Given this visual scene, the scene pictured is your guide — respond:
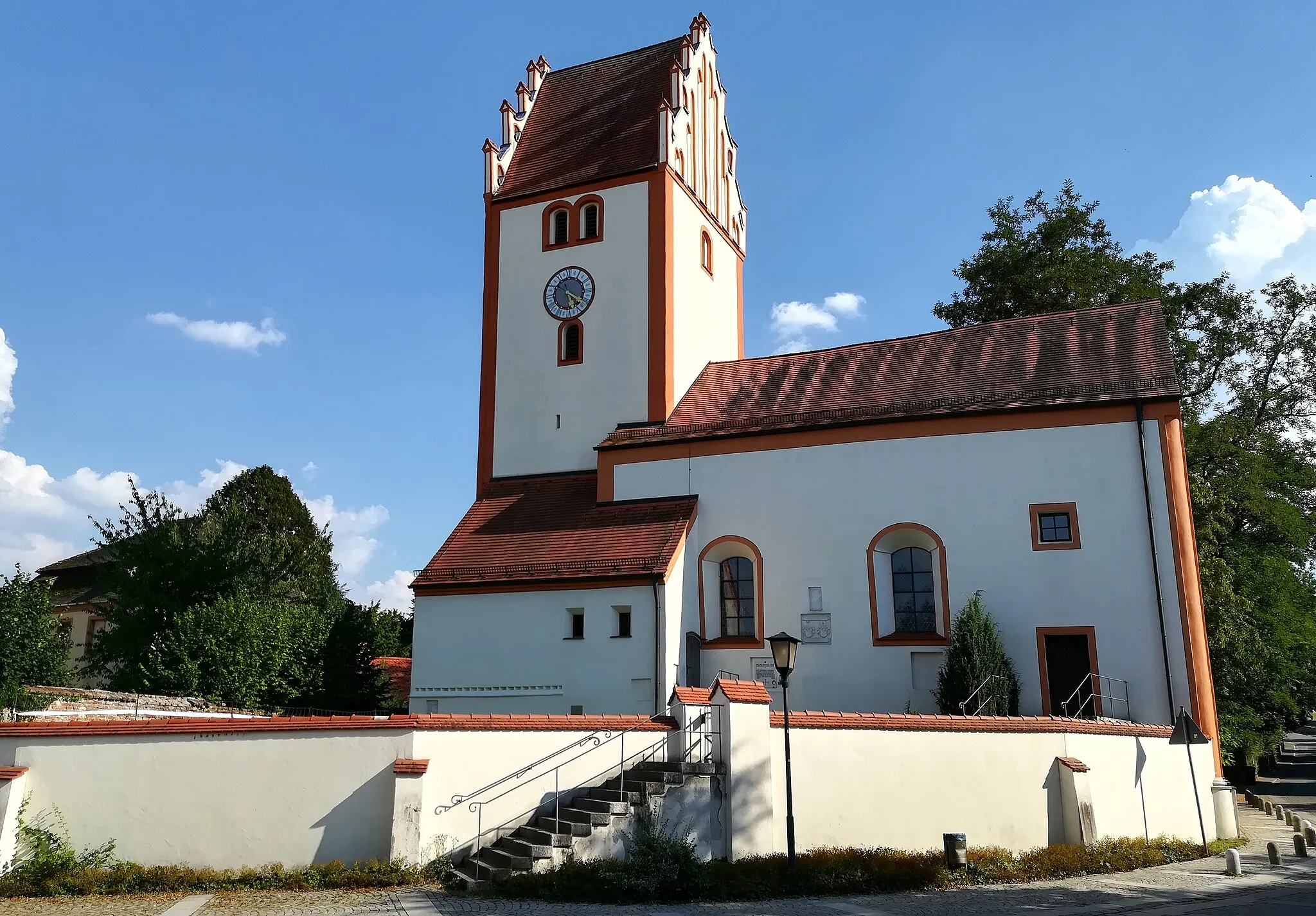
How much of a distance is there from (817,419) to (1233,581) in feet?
47.2

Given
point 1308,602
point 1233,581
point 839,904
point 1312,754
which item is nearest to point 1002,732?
point 839,904

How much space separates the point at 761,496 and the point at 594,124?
12248 mm

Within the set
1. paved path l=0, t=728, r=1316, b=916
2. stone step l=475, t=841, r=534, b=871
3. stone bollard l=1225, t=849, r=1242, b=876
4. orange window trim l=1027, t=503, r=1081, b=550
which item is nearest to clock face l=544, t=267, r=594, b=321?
orange window trim l=1027, t=503, r=1081, b=550

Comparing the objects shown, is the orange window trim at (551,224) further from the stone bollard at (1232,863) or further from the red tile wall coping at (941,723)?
the stone bollard at (1232,863)

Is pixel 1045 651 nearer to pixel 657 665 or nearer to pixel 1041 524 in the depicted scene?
pixel 1041 524

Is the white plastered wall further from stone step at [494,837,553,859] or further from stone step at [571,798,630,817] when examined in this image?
stone step at [494,837,553,859]

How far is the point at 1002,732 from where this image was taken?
52.1 feet

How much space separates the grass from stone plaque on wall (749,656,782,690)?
22.6ft

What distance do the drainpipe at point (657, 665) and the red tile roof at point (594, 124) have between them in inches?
459

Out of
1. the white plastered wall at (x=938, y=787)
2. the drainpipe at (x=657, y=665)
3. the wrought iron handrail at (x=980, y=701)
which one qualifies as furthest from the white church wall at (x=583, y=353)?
the white plastered wall at (x=938, y=787)

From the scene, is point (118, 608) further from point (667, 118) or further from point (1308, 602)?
point (1308, 602)

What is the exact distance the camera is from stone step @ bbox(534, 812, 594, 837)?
12.7 m

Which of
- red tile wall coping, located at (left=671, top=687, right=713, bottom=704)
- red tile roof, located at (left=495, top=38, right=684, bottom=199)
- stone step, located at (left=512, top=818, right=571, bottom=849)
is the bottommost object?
stone step, located at (left=512, top=818, right=571, bottom=849)

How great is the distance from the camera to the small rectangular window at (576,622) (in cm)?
2188
